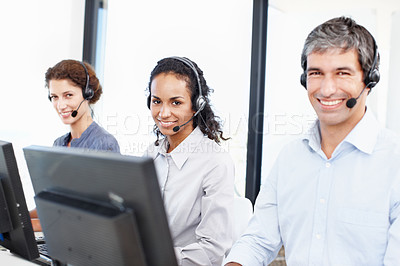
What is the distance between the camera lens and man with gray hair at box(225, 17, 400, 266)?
112 cm

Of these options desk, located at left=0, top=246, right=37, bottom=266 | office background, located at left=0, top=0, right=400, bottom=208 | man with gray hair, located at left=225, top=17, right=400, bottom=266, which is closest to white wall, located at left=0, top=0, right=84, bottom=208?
office background, located at left=0, top=0, right=400, bottom=208

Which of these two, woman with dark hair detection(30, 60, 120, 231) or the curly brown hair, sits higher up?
the curly brown hair

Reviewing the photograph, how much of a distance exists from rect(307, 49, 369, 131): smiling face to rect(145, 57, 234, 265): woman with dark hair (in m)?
0.47

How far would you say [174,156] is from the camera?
63.3 inches

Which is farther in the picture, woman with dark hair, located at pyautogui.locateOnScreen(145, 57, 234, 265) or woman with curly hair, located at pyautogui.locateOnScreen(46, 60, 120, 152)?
woman with curly hair, located at pyautogui.locateOnScreen(46, 60, 120, 152)

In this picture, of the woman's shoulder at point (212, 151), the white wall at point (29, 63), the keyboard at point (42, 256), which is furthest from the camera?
the white wall at point (29, 63)

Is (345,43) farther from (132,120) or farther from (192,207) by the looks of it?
(132,120)

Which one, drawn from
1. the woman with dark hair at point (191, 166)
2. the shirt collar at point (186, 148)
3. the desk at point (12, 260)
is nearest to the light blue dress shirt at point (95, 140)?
the woman with dark hair at point (191, 166)

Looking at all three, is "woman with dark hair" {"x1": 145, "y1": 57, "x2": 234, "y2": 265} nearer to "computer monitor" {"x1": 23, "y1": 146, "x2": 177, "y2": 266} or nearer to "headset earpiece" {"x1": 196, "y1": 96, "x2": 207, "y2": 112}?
"headset earpiece" {"x1": 196, "y1": 96, "x2": 207, "y2": 112}

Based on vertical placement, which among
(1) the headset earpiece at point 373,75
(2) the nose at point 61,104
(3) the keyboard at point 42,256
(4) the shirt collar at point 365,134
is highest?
(1) the headset earpiece at point 373,75

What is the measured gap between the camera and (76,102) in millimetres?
2152

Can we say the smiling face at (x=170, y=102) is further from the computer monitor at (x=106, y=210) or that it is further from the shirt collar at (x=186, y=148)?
the computer monitor at (x=106, y=210)

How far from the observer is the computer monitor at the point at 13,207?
42.6 inches

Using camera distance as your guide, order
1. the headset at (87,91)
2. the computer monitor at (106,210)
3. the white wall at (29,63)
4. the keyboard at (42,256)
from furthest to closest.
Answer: the white wall at (29,63), the headset at (87,91), the keyboard at (42,256), the computer monitor at (106,210)
